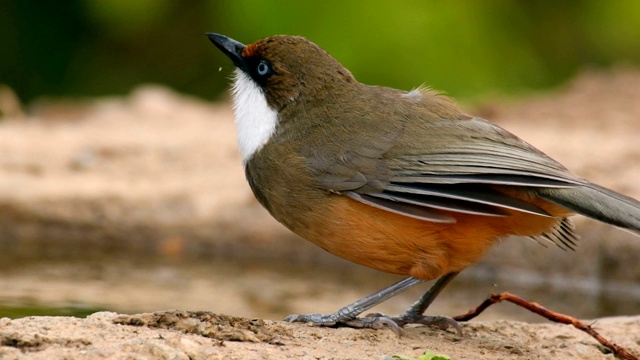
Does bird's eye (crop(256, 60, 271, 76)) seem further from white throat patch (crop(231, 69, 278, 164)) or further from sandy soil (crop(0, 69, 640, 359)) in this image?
sandy soil (crop(0, 69, 640, 359))

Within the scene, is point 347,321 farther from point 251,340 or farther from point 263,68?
point 263,68

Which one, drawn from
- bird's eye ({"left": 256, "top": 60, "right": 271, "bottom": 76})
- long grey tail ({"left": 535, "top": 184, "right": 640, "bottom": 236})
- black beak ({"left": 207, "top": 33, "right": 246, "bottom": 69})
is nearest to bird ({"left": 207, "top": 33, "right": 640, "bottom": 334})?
long grey tail ({"left": 535, "top": 184, "right": 640, "bottom": 236})

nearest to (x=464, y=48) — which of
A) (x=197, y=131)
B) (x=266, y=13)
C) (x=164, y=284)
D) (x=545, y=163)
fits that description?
(x=266, y=13)

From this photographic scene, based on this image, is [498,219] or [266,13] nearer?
[498,219]

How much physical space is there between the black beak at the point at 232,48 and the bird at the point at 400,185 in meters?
0.28

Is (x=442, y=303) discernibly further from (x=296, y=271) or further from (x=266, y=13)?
(x=266, y=13)

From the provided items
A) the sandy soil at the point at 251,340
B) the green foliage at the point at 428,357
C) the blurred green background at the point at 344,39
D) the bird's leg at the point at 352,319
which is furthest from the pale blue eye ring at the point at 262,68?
the blurred green background at the point at 344,39

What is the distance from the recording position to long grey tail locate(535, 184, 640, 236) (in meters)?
4.22

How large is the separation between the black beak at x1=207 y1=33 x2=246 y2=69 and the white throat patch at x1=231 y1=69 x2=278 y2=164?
5 cm

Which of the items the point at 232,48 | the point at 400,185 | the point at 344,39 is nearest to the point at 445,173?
the point at 400,185

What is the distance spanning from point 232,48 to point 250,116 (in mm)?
377

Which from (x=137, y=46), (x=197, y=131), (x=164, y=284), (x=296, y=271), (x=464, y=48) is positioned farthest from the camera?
(x=137, y=46)

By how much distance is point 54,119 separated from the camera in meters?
9.85

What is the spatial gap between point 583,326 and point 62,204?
3763mm
